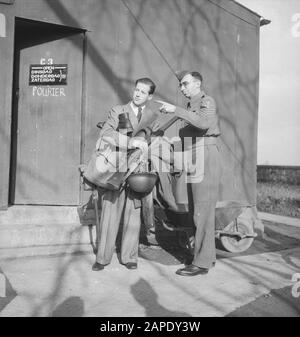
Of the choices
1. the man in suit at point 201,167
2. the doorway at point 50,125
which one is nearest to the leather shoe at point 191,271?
the man in suit at point 201,167

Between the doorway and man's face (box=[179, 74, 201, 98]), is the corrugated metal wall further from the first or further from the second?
man's face (box=[179, 74, 201, 98])

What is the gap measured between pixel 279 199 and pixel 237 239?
7735 millimetres

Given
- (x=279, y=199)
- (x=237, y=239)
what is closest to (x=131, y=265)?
(x=237, y=239)

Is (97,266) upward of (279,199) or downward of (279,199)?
downward

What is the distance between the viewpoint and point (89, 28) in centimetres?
570

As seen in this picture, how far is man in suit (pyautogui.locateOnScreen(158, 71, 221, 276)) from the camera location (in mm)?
3980

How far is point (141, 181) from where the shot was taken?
393 centimetres

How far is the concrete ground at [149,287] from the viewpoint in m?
2.99

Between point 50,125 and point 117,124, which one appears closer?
point 117,124

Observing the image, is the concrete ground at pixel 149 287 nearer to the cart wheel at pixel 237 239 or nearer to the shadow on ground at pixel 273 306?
the shadow on ground at pixel 273 306

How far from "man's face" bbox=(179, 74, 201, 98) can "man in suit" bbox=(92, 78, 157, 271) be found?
12.9 inches

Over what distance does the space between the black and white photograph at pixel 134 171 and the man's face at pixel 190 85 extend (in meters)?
0.01

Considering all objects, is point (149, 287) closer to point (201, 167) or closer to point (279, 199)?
point (201, 167)

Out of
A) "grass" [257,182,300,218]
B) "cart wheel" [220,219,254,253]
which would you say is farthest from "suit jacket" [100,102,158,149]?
"grass" [257,182,300,218]
